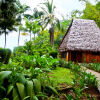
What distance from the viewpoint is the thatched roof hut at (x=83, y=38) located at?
12028 mm

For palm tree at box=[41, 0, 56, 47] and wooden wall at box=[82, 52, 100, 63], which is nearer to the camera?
wooden wall at box=[82, 52, 100, 63]

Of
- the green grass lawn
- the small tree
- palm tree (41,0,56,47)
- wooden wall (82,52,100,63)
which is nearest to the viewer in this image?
the green grass lawn

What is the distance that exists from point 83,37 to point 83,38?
15 centimetres

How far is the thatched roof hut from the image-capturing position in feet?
39.5

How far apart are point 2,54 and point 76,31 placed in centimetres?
789

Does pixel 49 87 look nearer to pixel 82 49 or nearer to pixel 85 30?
pixel 82 49

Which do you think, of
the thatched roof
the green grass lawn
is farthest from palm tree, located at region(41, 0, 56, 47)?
the green grass lawn

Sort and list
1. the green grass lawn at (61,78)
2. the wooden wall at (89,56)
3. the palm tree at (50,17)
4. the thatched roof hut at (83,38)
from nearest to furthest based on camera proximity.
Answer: the green grass lawn at (61,78)
the thatched roof hut at (83,38)
the wooden wall at (89,56)
the palm tree at (50,17)

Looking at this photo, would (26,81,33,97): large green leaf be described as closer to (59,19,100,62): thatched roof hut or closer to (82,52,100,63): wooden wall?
(59,19,100,62): thatched roof hut

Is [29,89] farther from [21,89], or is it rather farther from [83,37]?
[83,37]

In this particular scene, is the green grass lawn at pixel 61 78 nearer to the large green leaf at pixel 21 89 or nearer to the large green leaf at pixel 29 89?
the large green leaf at pixel 29 89

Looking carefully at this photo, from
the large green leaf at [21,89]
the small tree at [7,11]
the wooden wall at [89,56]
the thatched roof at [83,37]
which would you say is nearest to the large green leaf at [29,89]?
the large green leaf at [21,89]

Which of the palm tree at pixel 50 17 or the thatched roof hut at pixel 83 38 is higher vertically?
the palm tree at pixel 50 17

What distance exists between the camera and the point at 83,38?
42.0 feet
